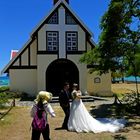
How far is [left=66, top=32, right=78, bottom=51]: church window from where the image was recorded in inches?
1422

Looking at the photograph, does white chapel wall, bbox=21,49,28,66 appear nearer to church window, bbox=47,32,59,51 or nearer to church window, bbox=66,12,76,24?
church window, bbox=47,32,59,51

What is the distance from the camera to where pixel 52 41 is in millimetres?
35750

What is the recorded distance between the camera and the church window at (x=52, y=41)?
35.8m

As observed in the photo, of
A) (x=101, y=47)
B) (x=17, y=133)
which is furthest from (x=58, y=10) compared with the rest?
→ (x=17, y=133)

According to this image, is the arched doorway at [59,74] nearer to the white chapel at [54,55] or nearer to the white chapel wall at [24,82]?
the white chapel at [54,55]

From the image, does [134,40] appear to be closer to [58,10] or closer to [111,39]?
[111,39]

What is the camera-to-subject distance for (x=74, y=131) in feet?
52.1

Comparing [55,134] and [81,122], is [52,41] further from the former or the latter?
[55,134]

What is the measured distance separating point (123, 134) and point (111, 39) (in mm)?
8141

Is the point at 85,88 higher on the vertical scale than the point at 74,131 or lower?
higher

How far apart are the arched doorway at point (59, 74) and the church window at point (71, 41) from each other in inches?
51.5

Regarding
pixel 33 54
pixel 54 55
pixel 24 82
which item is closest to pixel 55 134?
pixel 54 55

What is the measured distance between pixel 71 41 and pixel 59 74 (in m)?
3.14

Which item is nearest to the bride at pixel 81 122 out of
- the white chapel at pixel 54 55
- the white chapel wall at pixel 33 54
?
the white chapel at pixel 54 55
